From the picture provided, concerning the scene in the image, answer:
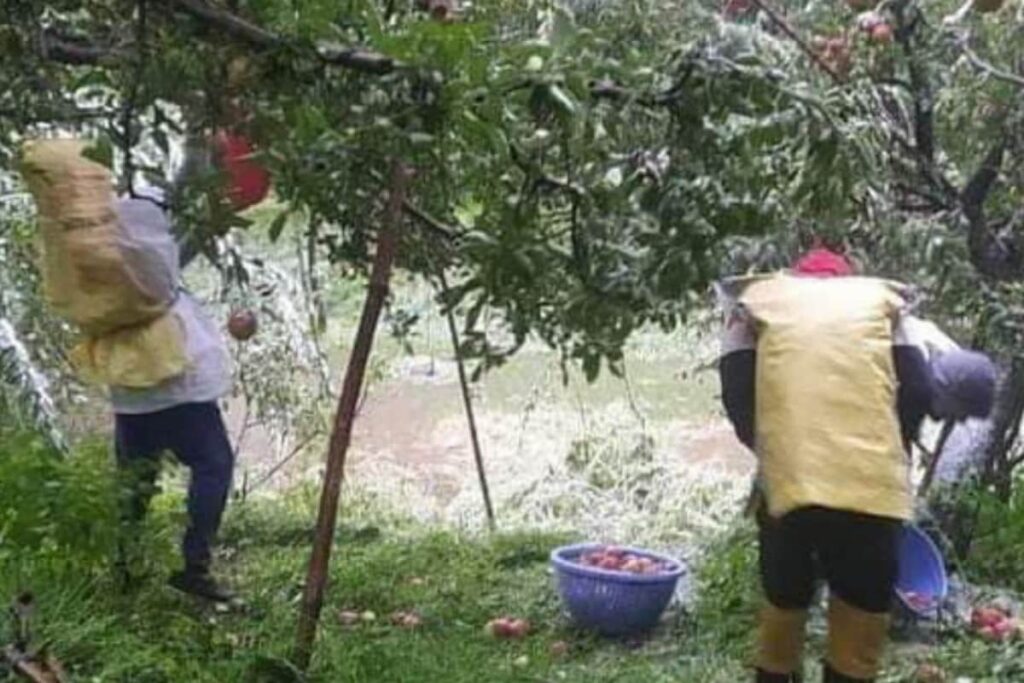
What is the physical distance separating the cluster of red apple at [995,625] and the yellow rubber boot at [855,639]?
2.06ft

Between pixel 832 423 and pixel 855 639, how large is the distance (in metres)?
0.39

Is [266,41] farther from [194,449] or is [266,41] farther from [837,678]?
[194,449]

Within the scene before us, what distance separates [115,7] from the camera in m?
2.21

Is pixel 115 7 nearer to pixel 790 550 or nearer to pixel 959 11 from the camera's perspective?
pixel 790 550

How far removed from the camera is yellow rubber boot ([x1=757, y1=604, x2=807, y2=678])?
2912 mm

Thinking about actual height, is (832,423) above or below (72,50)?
below

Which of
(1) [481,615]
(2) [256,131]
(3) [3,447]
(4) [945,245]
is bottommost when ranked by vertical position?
(1) [481,615]

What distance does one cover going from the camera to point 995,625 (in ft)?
11.2

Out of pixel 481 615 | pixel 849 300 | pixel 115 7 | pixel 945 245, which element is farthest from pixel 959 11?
pixel 115 7

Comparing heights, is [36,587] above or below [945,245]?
below

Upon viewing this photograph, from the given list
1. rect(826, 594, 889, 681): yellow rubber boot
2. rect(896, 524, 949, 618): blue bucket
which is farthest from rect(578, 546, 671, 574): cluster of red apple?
rect(826, 594, 889, 681): yellow rubber boot

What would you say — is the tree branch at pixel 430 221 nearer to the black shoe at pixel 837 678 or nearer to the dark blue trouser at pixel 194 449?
the dark blue trouser at pixel 194 449

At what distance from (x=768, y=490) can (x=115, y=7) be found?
131 centimetres

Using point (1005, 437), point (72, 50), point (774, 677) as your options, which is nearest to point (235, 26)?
point (72, 50)
